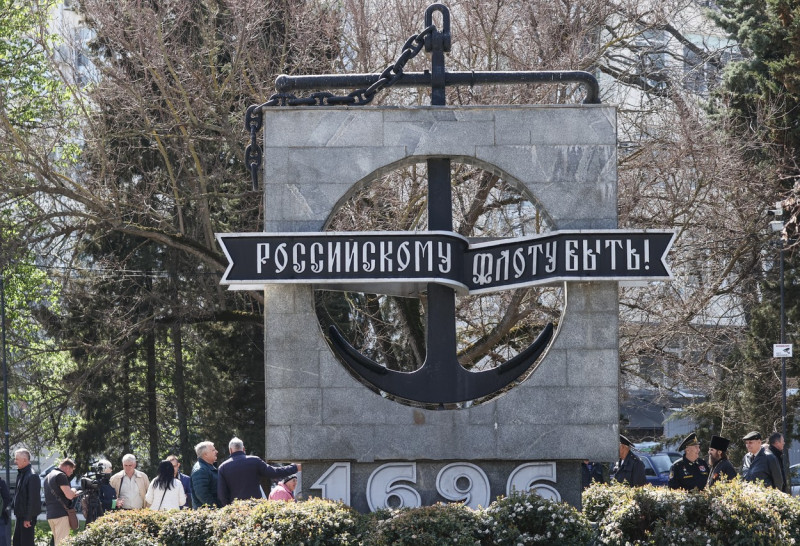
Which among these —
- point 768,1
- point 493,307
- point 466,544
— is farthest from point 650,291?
point 466,544

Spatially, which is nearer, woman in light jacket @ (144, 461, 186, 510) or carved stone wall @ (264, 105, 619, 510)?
carved stone wall @ (264, 105, 619, 510)

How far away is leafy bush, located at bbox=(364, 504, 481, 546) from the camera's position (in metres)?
9.11

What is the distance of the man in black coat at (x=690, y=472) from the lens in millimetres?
13633

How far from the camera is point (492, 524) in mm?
9398

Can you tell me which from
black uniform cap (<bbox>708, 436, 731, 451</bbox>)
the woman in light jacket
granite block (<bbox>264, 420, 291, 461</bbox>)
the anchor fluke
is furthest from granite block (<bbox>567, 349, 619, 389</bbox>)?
the woman in light jacket

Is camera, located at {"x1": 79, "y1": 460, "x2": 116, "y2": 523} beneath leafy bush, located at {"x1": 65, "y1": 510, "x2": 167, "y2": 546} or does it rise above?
beneath

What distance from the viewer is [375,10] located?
23.0 metres

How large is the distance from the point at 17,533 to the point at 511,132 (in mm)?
9140

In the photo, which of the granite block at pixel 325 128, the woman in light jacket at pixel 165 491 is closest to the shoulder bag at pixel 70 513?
the woman in light jacket at pixel 165 491

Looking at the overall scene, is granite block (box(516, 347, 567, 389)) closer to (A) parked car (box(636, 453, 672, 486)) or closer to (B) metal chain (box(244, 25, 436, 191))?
(B) metal chain (box(244, 25, 436, 191))

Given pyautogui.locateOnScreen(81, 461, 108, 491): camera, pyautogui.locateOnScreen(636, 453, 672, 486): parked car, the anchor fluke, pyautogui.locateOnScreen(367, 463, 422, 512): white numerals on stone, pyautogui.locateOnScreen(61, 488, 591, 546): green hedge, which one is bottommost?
pyautogui.locateOnScreen(636, 453, 672, 486): parked car

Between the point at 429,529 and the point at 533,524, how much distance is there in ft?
2.96

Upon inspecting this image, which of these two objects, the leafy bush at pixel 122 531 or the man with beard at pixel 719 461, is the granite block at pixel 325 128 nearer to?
the leafy bush at pixel 122 531

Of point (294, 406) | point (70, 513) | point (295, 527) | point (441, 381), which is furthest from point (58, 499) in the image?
point (295, 527)
